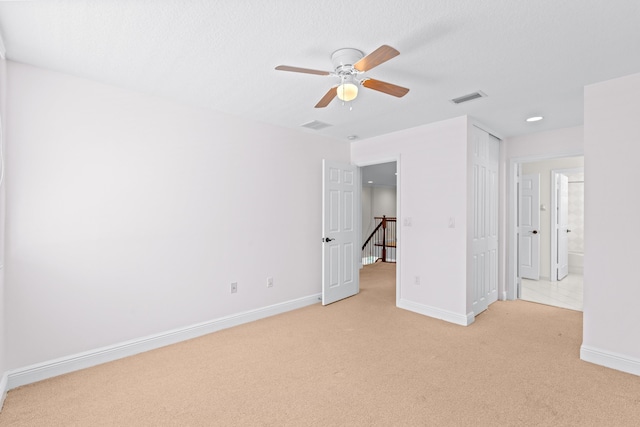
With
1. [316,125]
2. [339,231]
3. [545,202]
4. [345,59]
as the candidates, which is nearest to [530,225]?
[545,202]

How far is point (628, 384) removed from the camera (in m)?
2.43

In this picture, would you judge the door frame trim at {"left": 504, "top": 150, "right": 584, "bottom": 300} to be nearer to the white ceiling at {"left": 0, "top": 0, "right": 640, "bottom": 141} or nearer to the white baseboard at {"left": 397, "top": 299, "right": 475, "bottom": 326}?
the white baseboard at {"left": 397, "top": 299, "right": 475, "bottom": 326}

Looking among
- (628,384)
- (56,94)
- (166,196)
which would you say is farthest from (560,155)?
(56,94)

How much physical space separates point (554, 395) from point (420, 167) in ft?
8.99

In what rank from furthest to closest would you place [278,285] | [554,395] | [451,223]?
[278,285], [451,223], [554,395]

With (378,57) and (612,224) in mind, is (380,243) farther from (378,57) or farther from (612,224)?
(378,57)

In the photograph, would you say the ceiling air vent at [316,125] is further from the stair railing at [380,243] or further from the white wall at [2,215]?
the stair railing at [380,243]

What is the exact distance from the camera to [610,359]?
267 cm

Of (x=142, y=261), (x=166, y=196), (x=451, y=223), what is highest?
(x=166, y=196)

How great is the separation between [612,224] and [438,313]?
201cm

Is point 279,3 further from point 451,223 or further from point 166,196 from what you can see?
point 451,223

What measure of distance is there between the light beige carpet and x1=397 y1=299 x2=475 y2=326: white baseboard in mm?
125

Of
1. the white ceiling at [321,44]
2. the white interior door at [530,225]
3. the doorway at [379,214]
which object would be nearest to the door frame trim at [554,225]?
the white interior door at [530,225]

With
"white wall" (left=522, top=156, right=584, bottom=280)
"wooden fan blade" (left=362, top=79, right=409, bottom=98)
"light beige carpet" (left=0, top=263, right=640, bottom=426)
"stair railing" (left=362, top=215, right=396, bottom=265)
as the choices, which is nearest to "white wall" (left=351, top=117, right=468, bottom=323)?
"light beige carpet" (left=0, top=263, right=640, bottom=426)
